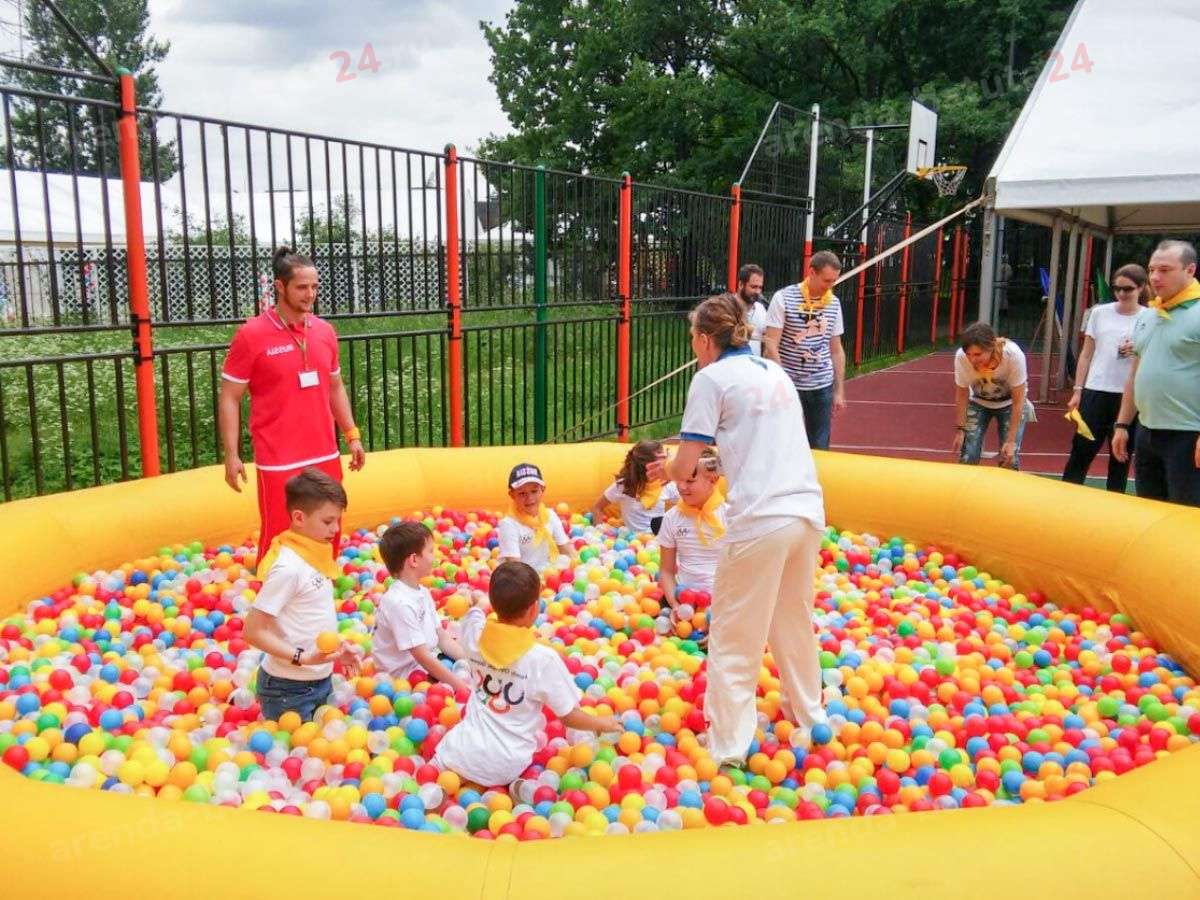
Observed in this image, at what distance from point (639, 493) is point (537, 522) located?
0.99m

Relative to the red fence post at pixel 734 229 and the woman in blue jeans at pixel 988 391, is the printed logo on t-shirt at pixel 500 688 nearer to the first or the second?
the woman in blue jeans at pixel 988 391

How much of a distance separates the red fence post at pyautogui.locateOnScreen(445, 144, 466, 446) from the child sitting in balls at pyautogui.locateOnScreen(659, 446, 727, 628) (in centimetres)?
286

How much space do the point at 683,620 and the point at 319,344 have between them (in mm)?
2149

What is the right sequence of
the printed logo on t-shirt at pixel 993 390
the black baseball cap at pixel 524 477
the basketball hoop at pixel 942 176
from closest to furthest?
the black baseball cap at pixel 524 477
the printed logo on t-shirt at pixel 993 390
the basketball hoop at pixel 942 176

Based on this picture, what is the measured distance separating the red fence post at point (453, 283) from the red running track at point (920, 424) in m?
4.41

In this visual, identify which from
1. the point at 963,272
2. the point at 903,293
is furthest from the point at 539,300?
the point at 963,272

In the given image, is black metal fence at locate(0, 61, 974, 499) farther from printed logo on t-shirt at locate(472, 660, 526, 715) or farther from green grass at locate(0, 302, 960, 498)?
printed logo on t-shirt at locate(472, 660, 526, 715)

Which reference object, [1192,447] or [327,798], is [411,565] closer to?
[327,798]

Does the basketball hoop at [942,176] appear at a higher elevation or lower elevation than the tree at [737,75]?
lower

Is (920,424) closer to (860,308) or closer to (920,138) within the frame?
(860,308)

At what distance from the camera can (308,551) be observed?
3.70m

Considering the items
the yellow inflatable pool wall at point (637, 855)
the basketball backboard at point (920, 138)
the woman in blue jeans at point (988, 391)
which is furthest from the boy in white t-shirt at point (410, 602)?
the basketball backboard at point (920, 138)

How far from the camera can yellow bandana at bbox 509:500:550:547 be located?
17.2 ft

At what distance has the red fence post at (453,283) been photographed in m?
7.28
